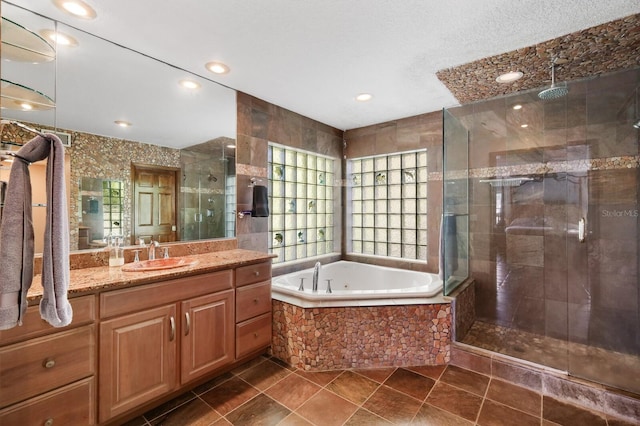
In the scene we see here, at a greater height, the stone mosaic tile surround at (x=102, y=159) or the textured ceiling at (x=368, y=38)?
the textured ceiling at (x=368, y=38)

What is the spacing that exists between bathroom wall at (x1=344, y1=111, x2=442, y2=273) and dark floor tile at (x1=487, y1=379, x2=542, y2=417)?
131 centimetres

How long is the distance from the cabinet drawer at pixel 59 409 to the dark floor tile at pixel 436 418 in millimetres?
1748

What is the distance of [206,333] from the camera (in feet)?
6.83

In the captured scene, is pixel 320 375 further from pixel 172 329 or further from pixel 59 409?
pixel 59 409

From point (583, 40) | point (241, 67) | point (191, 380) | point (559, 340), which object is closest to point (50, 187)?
point (191, 380)

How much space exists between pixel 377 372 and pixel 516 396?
35.8 inches

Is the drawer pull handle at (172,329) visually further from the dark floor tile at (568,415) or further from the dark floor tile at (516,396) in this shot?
the dark floor tile at (568,415)

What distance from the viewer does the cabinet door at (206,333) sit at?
1978mm

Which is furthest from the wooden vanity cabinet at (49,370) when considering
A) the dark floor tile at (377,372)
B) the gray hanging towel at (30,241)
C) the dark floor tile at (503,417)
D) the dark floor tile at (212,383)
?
the dark floor tile at (503,417)

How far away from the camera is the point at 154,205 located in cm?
230

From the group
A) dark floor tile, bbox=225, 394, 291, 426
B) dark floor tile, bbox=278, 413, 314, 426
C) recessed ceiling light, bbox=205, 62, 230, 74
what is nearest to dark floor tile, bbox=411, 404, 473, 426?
dark floor tile, bbox=278, 413, 314, 426

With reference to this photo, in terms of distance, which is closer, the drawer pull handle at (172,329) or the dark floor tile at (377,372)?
the drawer pull handle at (172,329)

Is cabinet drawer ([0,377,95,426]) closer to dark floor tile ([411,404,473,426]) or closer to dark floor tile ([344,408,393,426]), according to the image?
dark floor tile ([344,408,393,426])

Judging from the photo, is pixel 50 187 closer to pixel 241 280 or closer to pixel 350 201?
pixel 241 280
